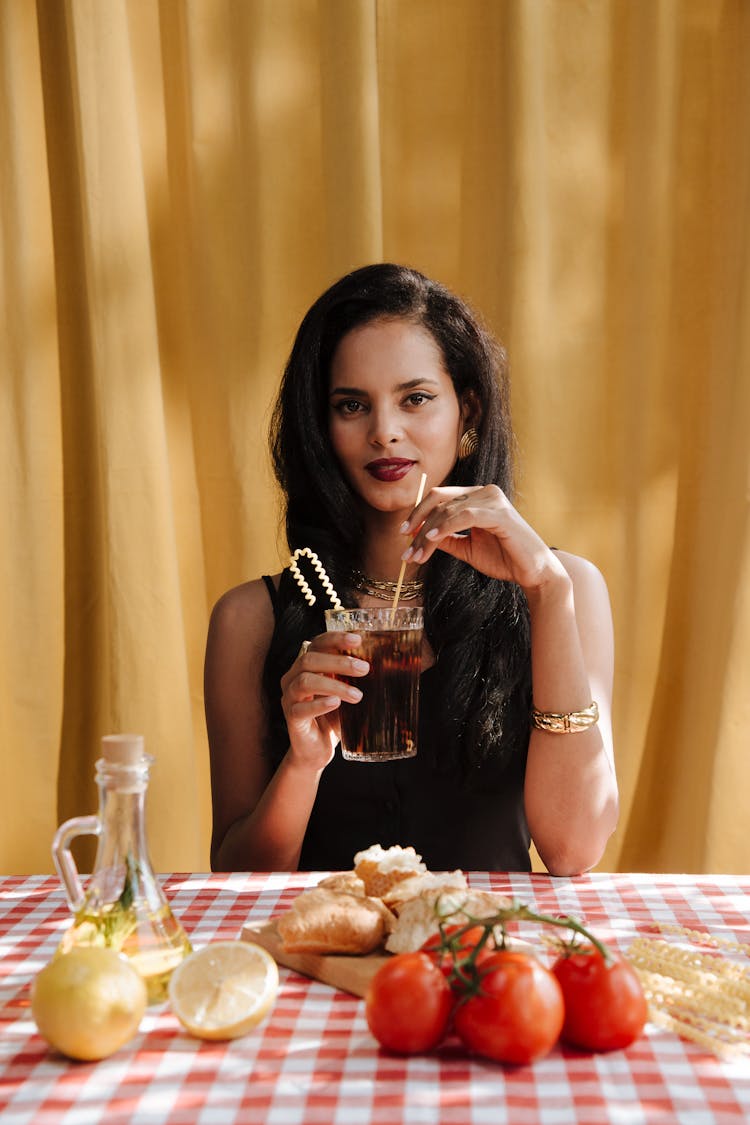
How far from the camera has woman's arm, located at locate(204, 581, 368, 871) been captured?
1.64 metres

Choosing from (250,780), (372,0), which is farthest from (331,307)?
(372,0)

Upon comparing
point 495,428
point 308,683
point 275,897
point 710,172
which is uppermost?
point 710,172

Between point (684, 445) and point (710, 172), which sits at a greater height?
point (710, 172)

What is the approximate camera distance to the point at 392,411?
2.16 meters

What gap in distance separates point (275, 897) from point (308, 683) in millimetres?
282

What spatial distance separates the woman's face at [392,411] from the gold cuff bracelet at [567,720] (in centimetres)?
51

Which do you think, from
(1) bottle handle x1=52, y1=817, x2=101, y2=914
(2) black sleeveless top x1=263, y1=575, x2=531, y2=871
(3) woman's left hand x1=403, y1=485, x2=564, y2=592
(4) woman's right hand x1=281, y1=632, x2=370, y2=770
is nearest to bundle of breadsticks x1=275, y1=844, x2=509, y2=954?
(1) bottle handle x1=52, y1=817, x2=101, y2=914

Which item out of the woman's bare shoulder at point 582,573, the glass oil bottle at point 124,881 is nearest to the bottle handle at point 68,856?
the glass oil bottle at point 124,881

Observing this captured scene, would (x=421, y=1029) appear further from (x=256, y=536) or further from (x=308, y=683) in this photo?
(x=256, y=536)

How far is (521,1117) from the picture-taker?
92 centimetres

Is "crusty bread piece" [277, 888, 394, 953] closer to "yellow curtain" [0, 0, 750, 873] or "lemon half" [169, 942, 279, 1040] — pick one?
"lemon half" [169, 942, 279, 1040]

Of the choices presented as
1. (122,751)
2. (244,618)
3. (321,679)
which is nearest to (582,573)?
(244,618)

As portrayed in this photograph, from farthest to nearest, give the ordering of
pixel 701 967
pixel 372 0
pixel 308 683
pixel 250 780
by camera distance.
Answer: pixel 372 0
pixel 250 780
pixel 308 683
pixel 701 967

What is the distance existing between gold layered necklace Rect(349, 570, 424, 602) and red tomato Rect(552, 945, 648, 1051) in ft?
4.26
